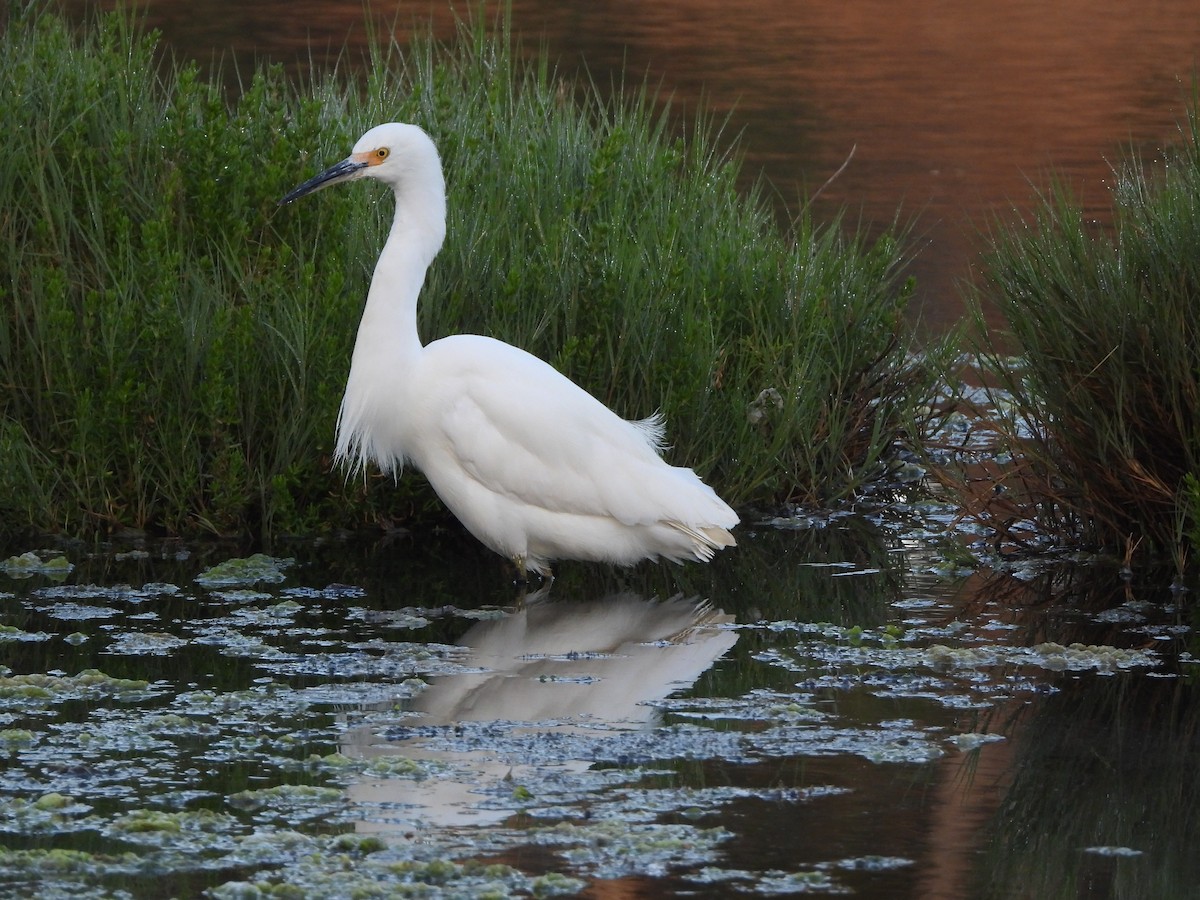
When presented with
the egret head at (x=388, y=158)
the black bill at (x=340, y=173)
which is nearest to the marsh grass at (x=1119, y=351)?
the egret head at (x=388, y=158)

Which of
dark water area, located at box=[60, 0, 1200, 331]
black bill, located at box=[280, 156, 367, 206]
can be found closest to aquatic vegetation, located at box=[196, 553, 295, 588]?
black bill, located at box=[280, 156, 367, 206]

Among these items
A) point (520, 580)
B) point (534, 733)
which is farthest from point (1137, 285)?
point (534, 733)

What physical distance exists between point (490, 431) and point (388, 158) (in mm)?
953

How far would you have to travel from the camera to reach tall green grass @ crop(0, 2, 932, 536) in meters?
6.06

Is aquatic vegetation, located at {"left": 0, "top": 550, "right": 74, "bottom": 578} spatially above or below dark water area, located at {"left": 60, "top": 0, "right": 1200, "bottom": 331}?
below

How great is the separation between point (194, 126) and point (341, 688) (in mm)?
2863

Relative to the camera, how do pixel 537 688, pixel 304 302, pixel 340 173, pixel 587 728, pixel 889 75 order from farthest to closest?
pixel 889 75 < pixel 304 302 < pixel 340 173 < pixel 537 688 < pixel 587 728

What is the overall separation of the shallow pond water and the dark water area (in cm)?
388

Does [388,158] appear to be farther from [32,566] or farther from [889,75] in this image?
[889,75]

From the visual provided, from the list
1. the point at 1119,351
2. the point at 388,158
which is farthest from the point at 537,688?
the point at 1119,351

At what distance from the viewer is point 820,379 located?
6.88 metres

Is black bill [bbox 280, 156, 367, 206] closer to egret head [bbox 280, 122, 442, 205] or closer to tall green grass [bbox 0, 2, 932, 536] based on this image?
egret head [bbox 280, 122, 442, 205]

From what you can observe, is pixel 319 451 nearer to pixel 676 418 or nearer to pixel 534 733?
pixel 676 418

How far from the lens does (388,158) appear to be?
18.6ft
